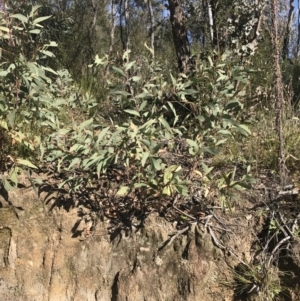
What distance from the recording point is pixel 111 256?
2.33 meters

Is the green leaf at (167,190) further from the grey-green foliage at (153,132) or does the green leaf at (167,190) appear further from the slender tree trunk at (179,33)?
the slender tree trunk at (179,33)

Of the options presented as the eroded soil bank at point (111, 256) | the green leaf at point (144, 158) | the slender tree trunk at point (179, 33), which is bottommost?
the eroded soil bank at point (111, 256)

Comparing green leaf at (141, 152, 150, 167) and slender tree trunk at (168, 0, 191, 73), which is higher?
slender tree trunk at (168, 0, 191, 73)

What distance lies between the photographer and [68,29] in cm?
723

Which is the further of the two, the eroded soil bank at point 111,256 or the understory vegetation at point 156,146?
the eroded soil bank at point 111,256

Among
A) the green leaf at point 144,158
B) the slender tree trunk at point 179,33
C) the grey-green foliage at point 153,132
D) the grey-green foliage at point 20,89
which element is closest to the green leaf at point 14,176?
the grey-green foliage at point 20,89

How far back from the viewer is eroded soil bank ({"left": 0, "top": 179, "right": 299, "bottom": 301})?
2225 mm

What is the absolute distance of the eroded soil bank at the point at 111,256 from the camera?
2225mm

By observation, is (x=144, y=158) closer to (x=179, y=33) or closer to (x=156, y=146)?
(x=156, y=146)

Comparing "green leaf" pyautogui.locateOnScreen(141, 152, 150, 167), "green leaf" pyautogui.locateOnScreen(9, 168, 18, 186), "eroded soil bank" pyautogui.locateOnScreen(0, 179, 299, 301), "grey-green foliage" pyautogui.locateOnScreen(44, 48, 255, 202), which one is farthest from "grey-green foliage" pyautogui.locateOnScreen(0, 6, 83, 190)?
"green leaf" pyautogui.locateOnScreen(141, 152, 150, 167)

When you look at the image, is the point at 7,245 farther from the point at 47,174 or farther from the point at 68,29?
the point at 68,29

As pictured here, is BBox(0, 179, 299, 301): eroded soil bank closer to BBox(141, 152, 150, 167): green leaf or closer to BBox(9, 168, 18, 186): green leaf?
BBox(9, 168, 18, 186): green leaf

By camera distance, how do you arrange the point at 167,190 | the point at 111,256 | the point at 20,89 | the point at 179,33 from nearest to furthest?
1. the point at 167,190
2. the point at 20,89
3. the point at 111,256
4. the point at 179,33

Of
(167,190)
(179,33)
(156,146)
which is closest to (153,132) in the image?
(156,146)
